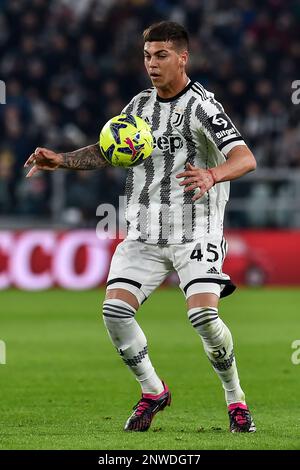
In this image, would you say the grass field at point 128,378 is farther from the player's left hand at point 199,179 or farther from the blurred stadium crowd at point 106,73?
the blurred stadium crowd at point 106,73

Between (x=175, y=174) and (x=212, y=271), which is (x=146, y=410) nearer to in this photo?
(x=212, y=271)

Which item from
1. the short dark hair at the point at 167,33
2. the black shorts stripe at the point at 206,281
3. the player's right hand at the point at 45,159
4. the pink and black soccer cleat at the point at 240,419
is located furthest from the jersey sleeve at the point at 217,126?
the pink and black soccer cleat at the point at 240,419

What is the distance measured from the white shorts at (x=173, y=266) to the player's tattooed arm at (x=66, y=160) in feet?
1.80

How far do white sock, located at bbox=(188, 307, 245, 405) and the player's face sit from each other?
144 cm

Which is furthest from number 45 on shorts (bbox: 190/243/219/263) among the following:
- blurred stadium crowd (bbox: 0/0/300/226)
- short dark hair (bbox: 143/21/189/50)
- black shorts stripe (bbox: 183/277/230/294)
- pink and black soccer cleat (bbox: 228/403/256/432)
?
blurred stadium crowd (bbox: 0/0/300/226)

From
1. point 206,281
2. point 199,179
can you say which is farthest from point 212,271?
point 199,179

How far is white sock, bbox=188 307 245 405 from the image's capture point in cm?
686

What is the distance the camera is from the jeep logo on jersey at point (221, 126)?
690 centimetres

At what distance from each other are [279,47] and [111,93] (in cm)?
412

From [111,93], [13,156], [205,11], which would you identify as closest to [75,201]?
[13,156]

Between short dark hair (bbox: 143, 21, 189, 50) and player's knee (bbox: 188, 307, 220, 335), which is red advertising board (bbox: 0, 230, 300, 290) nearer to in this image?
short dark hair (bbox: 143, 21, 189, 50)

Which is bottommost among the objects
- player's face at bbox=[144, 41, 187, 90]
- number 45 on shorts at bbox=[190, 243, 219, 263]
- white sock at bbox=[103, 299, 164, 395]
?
white sock at bbox=[103, 299, 164, 395]
